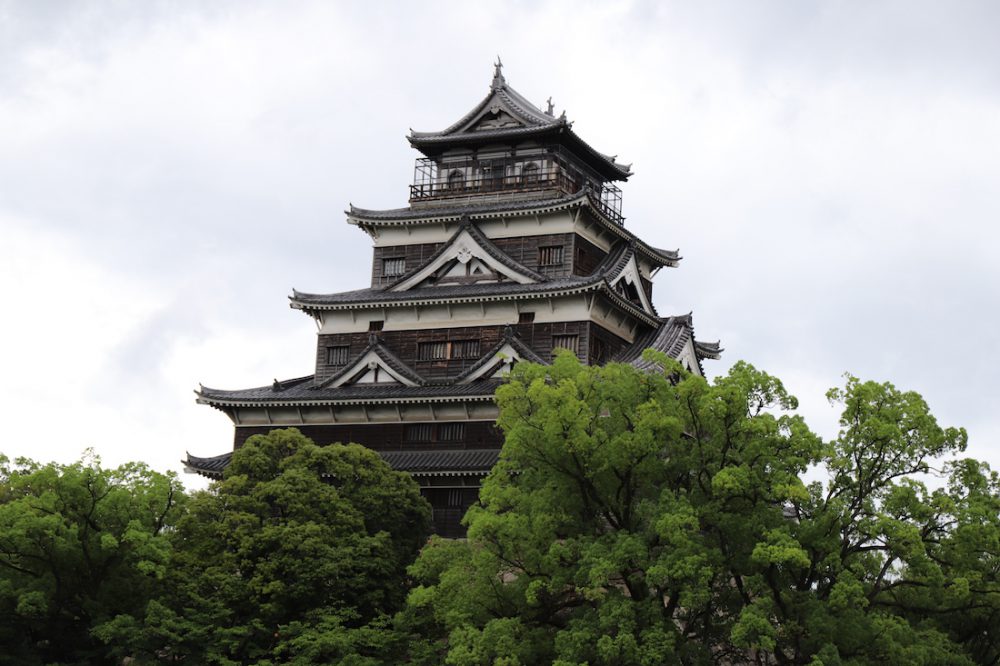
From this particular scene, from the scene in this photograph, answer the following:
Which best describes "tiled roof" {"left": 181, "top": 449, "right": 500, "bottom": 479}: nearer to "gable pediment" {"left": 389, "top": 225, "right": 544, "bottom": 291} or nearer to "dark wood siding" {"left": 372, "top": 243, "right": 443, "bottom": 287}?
"gable pediment" {"left": 389, "top": 225, "right": 544, "bottom": 291}

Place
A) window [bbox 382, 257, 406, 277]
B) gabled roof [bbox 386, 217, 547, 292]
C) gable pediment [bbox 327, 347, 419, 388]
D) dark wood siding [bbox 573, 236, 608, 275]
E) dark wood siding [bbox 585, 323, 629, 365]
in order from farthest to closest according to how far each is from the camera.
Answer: window [bbox 382, 257, 406, 277], dark wood siding [bbox 573, 236, 608, 275], gabled roof [bbox 386, 217, 547, 292], gable pediment [bbox 327, 347, 419, 388], dark wood siding [bbox 585, 323, 629, 365]

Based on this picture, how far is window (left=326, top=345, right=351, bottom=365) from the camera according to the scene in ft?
151

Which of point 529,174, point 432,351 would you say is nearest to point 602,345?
point 432,351

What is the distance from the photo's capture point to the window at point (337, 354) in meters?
45.9

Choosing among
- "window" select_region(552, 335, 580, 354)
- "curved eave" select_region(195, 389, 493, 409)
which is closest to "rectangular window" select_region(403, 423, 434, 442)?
"curved eave" select_region(195, 389, 493, 409)

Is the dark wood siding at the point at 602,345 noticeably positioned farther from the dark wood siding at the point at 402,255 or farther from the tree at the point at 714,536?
the tree at the point at 714,536

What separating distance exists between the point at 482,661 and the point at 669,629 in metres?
4.29

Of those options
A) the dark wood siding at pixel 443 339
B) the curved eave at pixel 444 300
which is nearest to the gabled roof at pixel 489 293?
the curved eave at pixel 444 300

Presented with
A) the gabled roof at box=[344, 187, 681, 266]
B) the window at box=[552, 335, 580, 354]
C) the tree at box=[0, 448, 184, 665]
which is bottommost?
the tree at box=[0, 448, 184, 665]

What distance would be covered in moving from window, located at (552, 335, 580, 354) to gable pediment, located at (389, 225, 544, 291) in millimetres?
2881

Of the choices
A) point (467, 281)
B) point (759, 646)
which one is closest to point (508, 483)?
point (759, 646)

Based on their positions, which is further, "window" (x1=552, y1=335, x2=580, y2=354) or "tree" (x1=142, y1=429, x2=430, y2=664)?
"window" (x1=552, y1=335, x2=580, y2=354)

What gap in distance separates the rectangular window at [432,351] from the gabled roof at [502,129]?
8641 millimetres

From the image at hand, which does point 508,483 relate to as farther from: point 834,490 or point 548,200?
point 548,200
